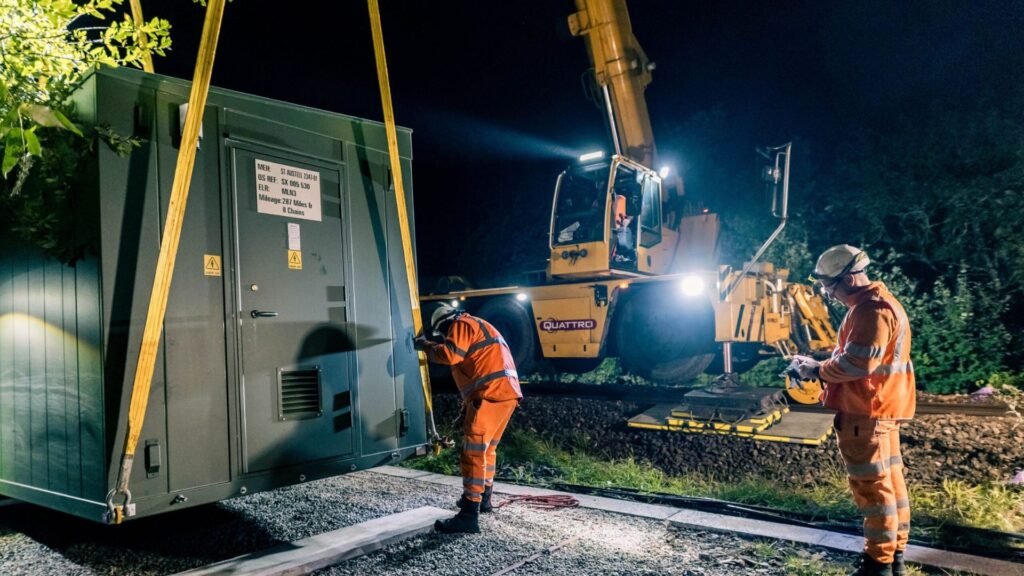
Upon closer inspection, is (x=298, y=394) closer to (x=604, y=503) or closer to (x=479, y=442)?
(x=479, y=442)

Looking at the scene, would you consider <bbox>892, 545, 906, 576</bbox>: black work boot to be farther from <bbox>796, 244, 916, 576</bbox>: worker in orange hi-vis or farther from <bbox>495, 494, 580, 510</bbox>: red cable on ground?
<bbox>495, 494, 580, 510</bbox>: red cable on ground

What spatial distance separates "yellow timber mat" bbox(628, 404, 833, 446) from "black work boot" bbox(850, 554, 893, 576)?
284 centimetres

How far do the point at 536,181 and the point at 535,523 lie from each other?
23.7m

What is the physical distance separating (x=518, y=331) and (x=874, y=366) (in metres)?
7.87

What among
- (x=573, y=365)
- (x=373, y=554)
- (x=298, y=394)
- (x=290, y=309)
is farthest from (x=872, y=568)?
(x=573, y=365)

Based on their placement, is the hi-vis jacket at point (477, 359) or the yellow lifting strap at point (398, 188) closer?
the yellow lifting strap at point (398, 188)

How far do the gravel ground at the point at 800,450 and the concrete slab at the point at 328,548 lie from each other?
2680 mm

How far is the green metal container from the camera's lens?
11.6 ft

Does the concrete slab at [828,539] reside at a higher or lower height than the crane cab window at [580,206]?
lower

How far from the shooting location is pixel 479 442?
494cm

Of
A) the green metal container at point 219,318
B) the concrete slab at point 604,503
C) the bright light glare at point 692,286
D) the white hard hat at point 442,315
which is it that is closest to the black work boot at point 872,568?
the concrete slab at point 604,503

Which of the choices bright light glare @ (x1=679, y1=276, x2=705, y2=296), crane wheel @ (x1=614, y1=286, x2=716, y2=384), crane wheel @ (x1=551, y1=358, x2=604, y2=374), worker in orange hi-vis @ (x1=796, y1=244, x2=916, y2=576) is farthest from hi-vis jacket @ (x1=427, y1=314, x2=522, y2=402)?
crane wheel @ (x1=551, y1=358, x2=604, y2=374)

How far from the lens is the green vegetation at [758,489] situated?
15.7 ft

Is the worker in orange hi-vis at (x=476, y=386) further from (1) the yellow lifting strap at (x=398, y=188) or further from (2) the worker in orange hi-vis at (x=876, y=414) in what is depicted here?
(2) the worker in orange hi-vis at (x=876, y=414)
